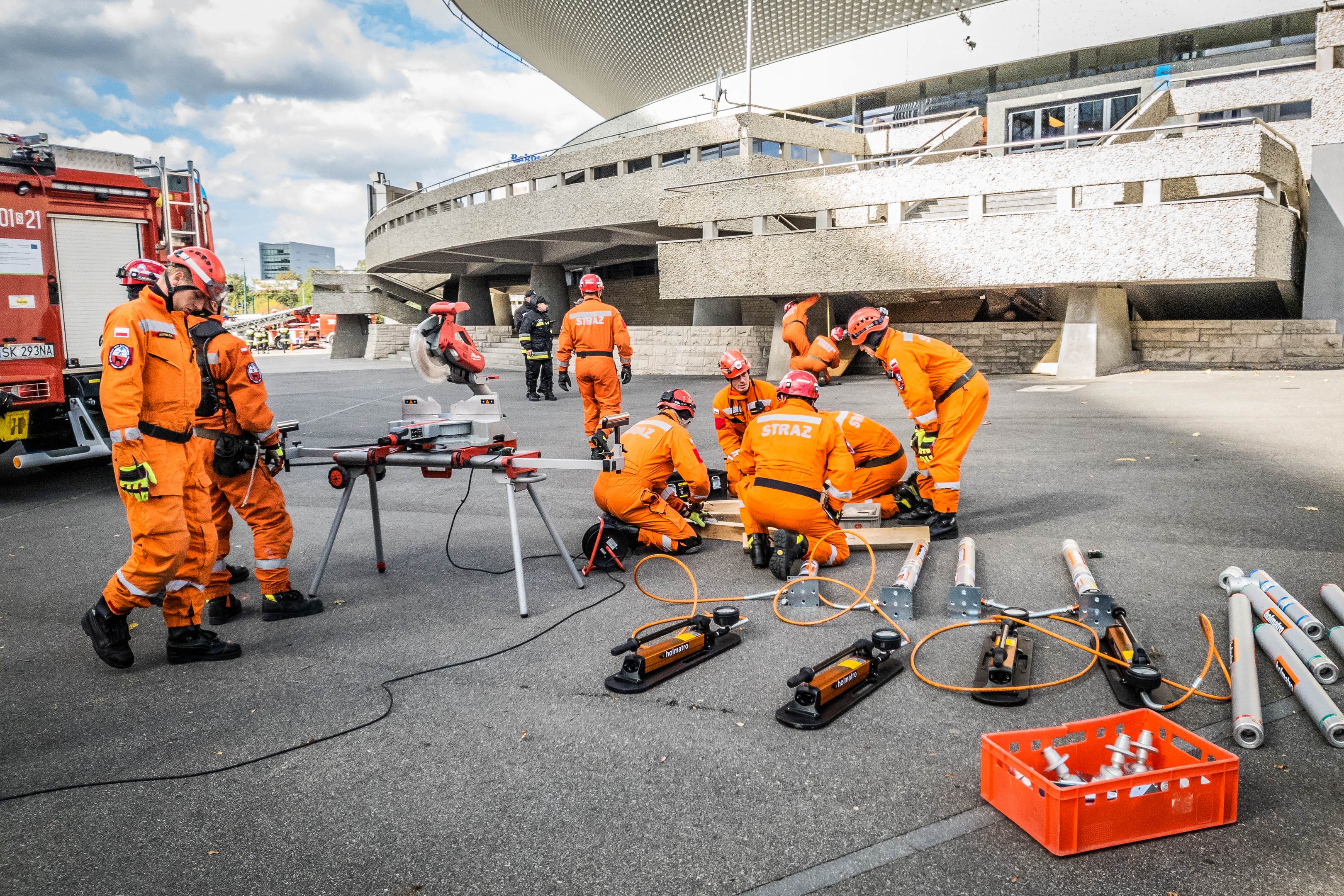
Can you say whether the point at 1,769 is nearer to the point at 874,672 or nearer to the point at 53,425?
the point at 874,672

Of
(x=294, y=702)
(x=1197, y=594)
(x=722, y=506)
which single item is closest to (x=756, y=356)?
(x=722, y=506)

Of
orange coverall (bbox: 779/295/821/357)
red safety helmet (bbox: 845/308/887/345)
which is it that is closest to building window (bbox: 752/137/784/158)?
orange coverall (bbox: 779/295/821/357)

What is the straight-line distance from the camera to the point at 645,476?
573 centimetres

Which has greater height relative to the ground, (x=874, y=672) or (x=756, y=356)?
(x=756, y=356)

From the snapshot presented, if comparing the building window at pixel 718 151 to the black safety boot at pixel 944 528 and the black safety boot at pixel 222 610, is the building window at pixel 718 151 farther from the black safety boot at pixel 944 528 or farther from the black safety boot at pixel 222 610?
the black safety boot at pixel 222 610

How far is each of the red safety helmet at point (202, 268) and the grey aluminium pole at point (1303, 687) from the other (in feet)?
17.5

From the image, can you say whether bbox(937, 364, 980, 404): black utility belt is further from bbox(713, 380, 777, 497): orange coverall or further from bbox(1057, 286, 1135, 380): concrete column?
bbox(1057, 286, 1135, 380): concrete column

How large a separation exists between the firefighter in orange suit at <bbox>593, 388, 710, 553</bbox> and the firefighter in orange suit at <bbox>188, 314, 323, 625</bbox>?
2.01 meters

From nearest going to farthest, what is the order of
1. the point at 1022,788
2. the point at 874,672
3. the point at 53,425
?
the point at 1022,788, the point at 874,672, the point at 53,425

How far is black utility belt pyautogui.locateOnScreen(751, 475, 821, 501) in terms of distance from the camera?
5285 millimetres

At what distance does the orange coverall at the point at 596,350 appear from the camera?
9250 mm

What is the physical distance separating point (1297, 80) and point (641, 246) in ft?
60.2

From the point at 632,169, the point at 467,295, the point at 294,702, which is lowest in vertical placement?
the point at 294,702

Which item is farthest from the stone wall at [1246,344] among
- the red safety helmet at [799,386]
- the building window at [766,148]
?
the red safety helmet at [799,386]
